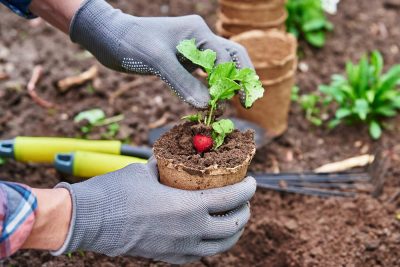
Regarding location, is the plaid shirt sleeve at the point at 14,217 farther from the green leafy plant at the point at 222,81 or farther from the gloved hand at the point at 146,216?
the green leafy plant at the point at 222,81

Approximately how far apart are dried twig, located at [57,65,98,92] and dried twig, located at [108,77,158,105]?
0.20 m

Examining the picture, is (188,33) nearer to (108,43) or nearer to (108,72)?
(108,43)

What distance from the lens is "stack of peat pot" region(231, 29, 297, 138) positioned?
311cm

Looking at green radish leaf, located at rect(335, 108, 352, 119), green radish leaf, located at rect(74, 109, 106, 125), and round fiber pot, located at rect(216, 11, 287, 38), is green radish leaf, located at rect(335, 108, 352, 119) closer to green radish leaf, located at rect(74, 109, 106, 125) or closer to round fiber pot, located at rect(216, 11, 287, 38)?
round fiber pot, located at rect(216, 11, 287, 38)

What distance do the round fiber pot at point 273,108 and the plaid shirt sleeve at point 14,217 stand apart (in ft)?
5.40

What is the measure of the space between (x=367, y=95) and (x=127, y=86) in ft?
4.63

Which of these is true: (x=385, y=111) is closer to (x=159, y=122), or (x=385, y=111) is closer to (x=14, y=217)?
(x=159, y=122)

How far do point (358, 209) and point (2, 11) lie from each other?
2.98 m

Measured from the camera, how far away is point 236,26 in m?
3.41

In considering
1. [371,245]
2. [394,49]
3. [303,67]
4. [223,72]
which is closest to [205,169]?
[223,72]

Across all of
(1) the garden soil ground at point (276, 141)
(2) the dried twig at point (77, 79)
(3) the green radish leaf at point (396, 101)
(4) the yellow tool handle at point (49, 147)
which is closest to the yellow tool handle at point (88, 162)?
(4) the yellow tool handle at point (49, 147)

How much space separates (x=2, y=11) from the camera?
427cm

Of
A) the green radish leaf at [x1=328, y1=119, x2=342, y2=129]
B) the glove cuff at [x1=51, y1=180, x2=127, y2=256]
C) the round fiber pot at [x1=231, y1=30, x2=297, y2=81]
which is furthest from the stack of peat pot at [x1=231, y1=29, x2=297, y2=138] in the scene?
the glove cuff at [x1=51, y1=180, x2=127, y2=256]

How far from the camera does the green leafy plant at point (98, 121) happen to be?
3.16 meters
